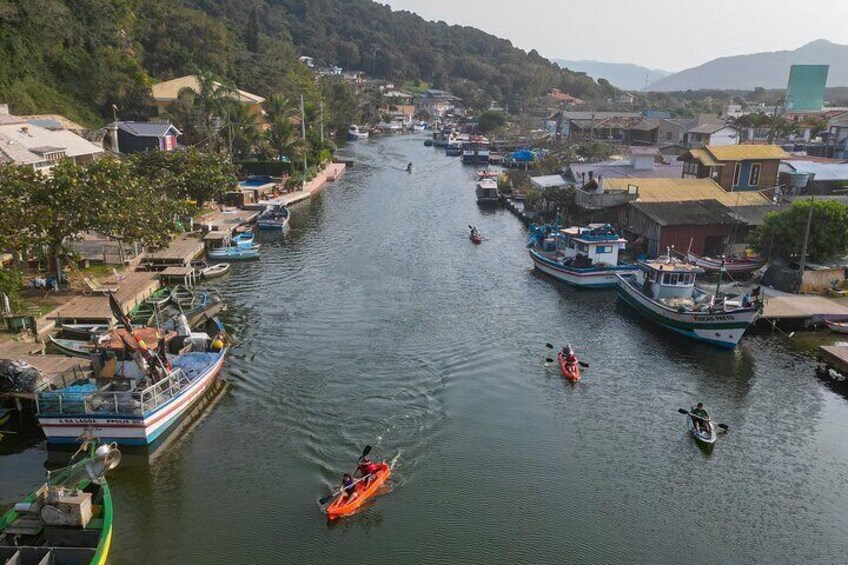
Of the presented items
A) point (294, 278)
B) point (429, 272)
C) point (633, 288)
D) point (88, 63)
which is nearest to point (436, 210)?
point (429, 272)

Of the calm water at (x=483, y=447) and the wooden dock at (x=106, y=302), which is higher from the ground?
the wooden dock at (x=106, y=302)

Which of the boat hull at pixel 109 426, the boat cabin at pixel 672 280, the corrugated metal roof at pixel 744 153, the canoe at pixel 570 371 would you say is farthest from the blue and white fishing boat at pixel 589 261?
the boat hull at pixel 109 426

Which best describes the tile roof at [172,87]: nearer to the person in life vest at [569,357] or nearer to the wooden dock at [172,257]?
the wooden dock at [172,257]

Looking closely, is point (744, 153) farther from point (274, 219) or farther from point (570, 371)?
point (274, 219)

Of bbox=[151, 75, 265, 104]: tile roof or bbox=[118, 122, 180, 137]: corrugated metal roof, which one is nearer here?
bbox=[118, 122, 180, 137]: corrugated metal roof

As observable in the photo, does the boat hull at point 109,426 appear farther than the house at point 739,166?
No

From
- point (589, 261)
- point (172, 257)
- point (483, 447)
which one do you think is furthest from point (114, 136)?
point (483, 447)

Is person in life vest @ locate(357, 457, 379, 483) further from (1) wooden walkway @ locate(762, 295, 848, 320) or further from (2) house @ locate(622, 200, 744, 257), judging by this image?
(2) house @ locate(622, 200, 744, 257)

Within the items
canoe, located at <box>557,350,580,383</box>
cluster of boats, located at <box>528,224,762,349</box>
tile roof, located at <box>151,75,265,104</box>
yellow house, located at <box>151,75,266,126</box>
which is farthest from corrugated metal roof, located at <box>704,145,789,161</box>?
tile roof, located at <box>151,75,265,104</box>

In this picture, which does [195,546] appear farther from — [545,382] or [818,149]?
[818,149]
